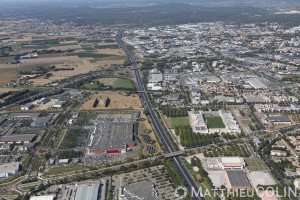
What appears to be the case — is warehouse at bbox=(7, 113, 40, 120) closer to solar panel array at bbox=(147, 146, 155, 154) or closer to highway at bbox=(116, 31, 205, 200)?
highway at bbox=(116, 31, 205, 200)

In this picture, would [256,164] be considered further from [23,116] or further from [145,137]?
[23,116]

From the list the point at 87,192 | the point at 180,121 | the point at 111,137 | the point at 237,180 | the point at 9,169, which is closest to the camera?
the point at 87,192

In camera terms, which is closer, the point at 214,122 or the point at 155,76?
the point at 214,122

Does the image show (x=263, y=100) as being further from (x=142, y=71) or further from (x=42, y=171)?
(x=42, y=171)

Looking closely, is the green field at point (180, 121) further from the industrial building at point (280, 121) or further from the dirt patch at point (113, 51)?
the dirt patch at point (113, 51)

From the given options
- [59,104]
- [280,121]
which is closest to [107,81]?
[59,104]

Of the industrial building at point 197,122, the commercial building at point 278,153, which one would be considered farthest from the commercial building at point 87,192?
the commercial building at point 278,153

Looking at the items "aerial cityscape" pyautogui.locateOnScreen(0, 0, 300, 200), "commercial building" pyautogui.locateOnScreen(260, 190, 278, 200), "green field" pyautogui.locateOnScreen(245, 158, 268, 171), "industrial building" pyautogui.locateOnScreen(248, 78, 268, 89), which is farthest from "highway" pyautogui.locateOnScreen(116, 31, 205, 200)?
"industrial building" pyautogui.locateOnScreen(248, 78, 268, 89)
